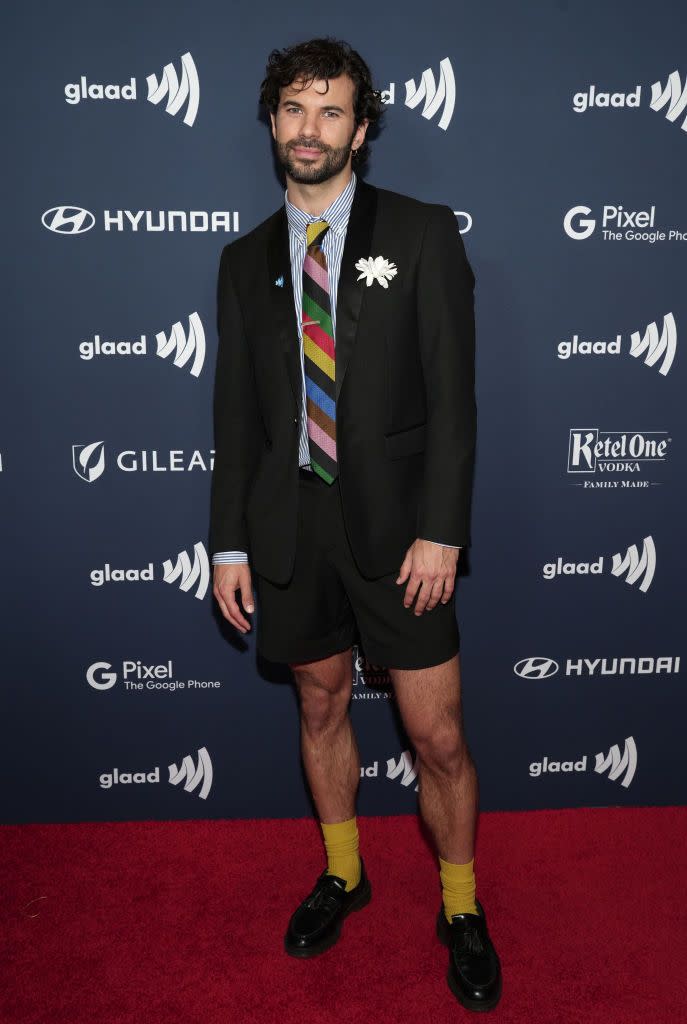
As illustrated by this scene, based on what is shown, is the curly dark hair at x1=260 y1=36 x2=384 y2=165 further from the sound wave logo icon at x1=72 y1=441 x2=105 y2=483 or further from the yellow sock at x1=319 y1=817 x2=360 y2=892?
the yellow sock at x1=319 y1=817 x2=360 y2=892

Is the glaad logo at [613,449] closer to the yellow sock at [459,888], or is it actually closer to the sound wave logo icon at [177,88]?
the yellow sock at [459,888]

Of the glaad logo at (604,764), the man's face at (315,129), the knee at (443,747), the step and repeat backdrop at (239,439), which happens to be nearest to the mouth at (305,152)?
the man's face at (315,129)

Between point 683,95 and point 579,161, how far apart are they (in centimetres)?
32

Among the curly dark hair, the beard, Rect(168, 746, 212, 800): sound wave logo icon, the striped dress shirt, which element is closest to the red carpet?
Rect(168, 746, 212, 800): sound wave logo icon

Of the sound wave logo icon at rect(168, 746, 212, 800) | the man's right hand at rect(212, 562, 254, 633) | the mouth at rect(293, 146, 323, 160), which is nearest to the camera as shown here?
the mouth at rect(293, 146, 323, 160)

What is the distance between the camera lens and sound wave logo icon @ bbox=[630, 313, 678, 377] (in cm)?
250

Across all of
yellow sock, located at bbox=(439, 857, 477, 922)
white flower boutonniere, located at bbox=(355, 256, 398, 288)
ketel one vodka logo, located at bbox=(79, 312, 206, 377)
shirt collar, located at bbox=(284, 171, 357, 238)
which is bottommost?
yellow sock, located at bbox=(439, 857, 477, 922)

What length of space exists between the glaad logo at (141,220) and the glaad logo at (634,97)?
98cm

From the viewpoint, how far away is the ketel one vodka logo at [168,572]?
2.64 m

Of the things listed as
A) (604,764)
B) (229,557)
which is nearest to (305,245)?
(229,557)

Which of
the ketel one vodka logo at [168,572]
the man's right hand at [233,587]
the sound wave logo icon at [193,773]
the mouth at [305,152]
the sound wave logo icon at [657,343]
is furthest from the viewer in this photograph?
the sound wave logo icon at [193,773]

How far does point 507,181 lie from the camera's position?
2.38 metres

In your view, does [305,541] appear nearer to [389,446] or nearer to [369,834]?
[389,446]

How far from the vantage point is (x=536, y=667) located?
2.74m
